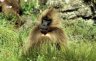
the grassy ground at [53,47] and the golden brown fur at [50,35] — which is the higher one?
the golden brown fur at [50,35]

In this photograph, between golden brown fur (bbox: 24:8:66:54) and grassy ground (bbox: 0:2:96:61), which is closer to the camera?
grassy ground (bbox: 0:2:96:61)

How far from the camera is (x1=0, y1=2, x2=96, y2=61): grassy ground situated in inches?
271

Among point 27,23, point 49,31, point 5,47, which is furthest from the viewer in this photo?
point 27,23

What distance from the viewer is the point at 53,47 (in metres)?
7.07

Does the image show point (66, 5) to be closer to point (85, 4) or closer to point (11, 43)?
point (85, 4)

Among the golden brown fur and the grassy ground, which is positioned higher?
the golden brown fur

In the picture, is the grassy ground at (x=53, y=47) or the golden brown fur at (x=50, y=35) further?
the golden brown fur at (x=50, y=35)

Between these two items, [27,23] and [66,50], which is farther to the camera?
[27,23]

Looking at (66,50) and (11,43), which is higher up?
(66,50)

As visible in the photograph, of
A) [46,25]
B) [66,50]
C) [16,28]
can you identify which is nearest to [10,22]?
[16,28]

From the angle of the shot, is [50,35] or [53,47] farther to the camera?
[50,35]

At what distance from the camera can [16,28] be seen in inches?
446

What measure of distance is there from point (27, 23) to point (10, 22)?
0.54 metres

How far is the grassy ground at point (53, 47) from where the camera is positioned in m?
6.89
